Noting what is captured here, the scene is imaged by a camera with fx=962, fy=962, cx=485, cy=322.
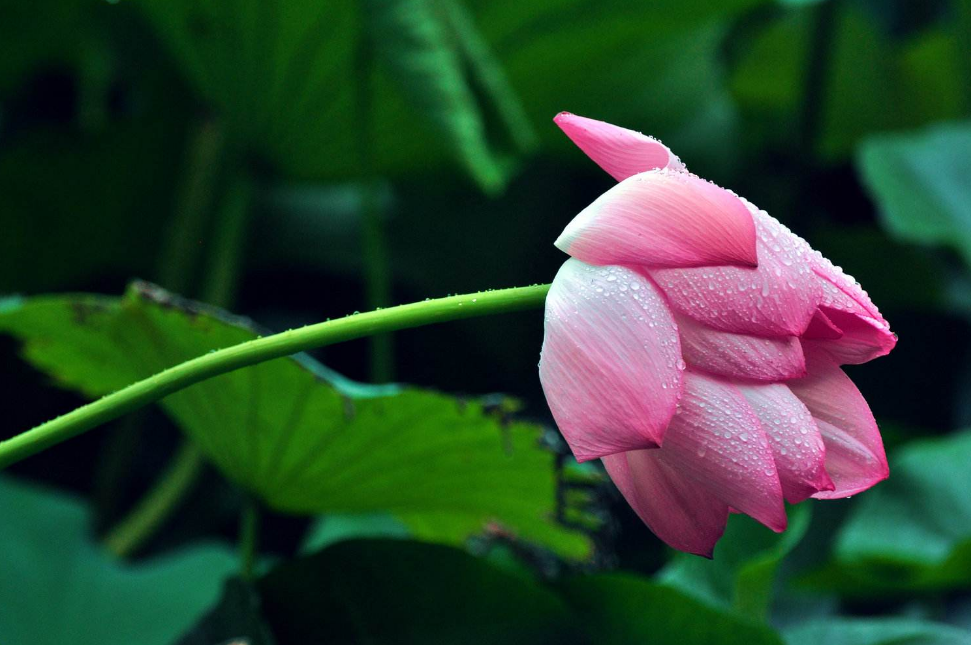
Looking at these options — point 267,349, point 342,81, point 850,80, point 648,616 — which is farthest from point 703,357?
point 850,80

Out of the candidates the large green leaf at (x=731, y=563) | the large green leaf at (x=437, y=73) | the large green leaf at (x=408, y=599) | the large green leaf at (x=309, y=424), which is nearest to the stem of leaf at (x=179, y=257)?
the large green leaf at (x=437, y=73)

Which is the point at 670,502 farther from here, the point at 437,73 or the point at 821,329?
the point at 437,73

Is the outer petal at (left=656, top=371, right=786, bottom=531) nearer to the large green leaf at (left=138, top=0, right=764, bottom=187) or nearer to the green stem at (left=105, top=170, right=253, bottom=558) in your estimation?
the large green leaf at (left=138, top=0, right=764, bottom=187)

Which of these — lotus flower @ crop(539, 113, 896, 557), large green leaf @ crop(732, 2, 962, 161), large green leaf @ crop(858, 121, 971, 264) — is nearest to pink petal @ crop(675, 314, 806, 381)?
lotus flower @ crop(539, 113, 896, 557)

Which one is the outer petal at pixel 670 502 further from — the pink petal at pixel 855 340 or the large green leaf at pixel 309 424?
the large green leaf at pixel 309 424

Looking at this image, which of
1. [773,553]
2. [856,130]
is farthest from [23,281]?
[856,130]
